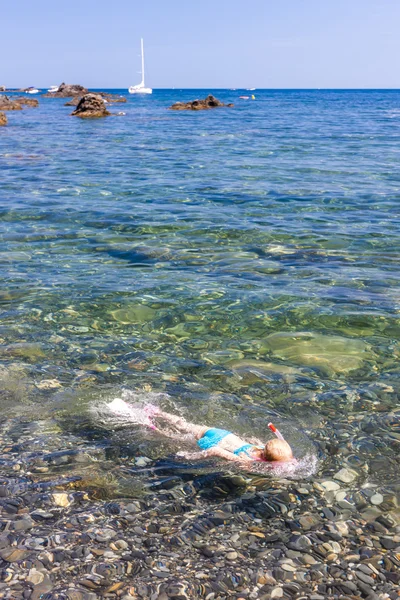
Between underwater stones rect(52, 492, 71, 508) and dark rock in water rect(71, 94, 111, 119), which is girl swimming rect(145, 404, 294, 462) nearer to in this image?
underwater stones rect(52, 492, 71, 508)

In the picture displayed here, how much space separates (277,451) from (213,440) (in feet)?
2.26

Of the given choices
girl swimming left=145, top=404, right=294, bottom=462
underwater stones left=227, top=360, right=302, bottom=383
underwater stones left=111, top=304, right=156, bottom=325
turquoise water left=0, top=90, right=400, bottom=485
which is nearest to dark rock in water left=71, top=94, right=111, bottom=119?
turquoise water left=0, top=90, right=400, bottom=485

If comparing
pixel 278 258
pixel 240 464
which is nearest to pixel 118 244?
pixel 278 258

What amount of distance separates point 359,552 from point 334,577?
346mm

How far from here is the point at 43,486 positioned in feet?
16.3

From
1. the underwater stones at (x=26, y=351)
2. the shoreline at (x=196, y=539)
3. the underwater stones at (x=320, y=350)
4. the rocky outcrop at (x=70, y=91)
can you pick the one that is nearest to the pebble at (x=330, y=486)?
the shoreline at (x=196, y=539)

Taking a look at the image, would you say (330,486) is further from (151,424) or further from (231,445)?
(151,424)

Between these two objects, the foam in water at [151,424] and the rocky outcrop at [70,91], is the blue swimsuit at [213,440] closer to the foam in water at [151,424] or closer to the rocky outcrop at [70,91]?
the foam in water at [151,424]

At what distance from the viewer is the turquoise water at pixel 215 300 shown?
21.1 feet

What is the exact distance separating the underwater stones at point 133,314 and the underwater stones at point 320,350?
6.42 ft

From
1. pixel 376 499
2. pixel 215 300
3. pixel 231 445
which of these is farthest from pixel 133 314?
pixel 376 499

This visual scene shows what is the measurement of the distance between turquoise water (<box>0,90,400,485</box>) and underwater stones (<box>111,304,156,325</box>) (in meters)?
0.03

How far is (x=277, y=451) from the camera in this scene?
531 centimetres

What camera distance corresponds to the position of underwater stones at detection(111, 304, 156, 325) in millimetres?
8578
